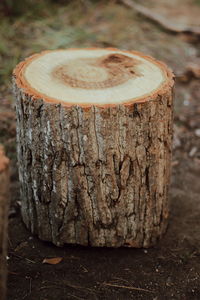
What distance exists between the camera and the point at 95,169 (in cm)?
252

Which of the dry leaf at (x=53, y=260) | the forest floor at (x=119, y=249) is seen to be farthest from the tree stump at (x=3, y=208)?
the dry leaf at (x=53, y=260)

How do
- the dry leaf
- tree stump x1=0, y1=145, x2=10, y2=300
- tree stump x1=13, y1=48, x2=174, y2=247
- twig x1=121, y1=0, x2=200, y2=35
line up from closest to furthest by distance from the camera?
1. tree stump x1=0, y1=145, x2=10, y2=300
2. tree stump x1=13, y1=48, x2=174, y2=247
3. the dry leaf
4. twig x1=121, y1=0, x2=200, y2=35

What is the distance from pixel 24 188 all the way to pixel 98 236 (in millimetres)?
505

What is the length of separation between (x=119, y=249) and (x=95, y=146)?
735 mm

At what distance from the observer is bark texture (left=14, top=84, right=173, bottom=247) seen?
241cm

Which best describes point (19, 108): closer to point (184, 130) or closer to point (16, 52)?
point (184, 130)

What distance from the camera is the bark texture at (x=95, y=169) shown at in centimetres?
241

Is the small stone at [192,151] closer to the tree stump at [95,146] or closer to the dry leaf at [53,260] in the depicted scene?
the tree stump at [95,146]

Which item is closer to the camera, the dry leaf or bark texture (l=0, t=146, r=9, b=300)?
bark texture (l=0, t=146, r=9, b=300)

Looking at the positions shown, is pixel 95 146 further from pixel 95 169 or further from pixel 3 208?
pixel 3 208

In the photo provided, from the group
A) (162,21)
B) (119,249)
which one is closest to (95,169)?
(119,249)

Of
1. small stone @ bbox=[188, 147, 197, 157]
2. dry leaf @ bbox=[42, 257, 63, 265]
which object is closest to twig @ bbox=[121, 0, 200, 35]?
small stone @ bbox=[188, 147, 197, 157]

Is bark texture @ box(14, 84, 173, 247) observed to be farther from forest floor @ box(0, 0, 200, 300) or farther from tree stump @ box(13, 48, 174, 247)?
forest floor @ box(0, 0, 200, 300)

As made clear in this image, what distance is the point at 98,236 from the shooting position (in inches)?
108
